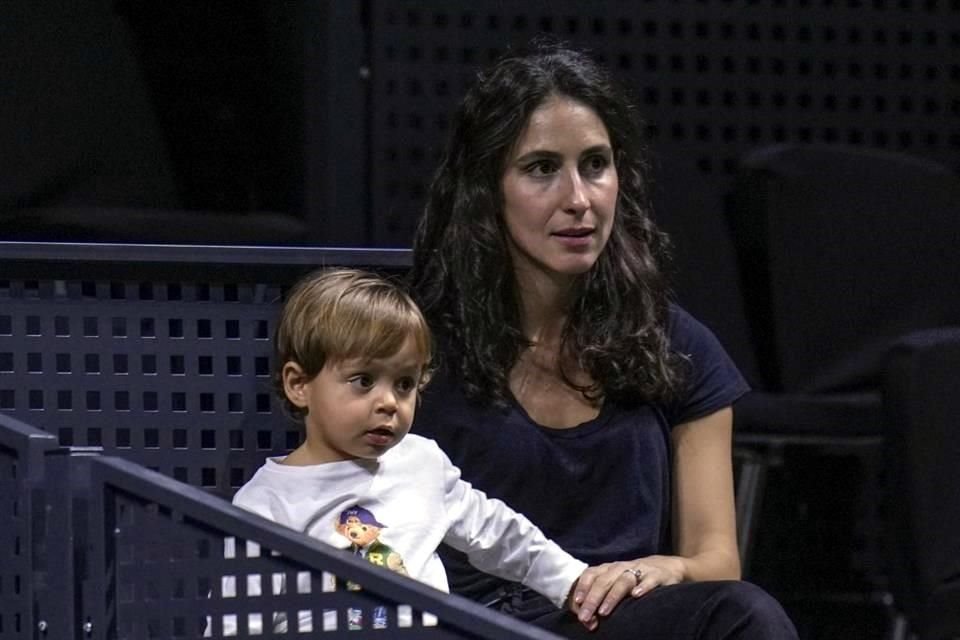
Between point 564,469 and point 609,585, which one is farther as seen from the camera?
point 564,469

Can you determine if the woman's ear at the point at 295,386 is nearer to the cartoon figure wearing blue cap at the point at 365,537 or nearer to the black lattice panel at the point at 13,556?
the cartoon figure wearing blue cap at the point at 365,537

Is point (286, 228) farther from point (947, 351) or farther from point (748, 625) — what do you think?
point (748, 625)

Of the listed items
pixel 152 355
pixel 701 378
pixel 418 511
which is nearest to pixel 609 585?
pixel 418 511

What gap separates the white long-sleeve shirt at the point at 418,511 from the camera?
2.02 meters

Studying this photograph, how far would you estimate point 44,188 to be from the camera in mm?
3418

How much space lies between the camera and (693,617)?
2.06 meters

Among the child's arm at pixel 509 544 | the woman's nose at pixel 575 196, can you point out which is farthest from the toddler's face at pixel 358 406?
the woman's nose at pixel 575 196

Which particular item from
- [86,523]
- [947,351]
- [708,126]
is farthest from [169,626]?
[708,126]

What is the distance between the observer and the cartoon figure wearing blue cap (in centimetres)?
200

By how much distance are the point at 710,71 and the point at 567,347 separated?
1.42 meters

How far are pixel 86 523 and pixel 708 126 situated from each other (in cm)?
240

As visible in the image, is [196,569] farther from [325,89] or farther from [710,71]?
[710,71]

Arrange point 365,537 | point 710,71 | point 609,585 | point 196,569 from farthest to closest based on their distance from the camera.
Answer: point 710,71 < point 609,585 < point 365,537 < point 196,569

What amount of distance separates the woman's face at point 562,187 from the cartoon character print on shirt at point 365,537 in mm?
460
